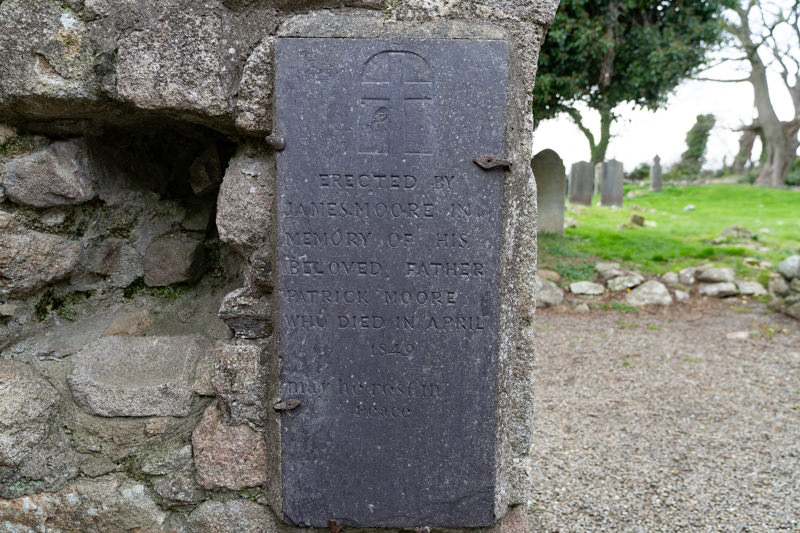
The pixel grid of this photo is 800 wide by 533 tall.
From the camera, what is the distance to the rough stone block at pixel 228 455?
6.65ft

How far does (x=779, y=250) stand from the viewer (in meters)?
7.82

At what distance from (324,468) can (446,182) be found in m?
1.03

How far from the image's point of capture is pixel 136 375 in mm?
2137

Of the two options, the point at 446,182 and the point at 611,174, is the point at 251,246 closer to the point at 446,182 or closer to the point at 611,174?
the point at 446,182

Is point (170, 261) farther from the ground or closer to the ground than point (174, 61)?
closer to the ground

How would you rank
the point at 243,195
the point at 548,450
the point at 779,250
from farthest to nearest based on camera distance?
the point at 779,250
the point at 548,450
the point at 243,195

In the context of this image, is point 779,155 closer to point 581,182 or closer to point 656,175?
point 656,175

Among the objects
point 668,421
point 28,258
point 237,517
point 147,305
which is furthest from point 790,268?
point 28,258

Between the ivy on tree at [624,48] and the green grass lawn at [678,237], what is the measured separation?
78.5 inches

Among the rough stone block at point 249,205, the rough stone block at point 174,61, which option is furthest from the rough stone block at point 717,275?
the rough stone block at point 174,61

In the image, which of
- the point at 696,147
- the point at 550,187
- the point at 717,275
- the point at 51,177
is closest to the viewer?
the point at 51,177

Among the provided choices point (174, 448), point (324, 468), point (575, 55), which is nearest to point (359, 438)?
point (324, 468)

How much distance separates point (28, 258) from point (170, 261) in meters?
0.50

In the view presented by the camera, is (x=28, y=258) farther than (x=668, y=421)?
No
